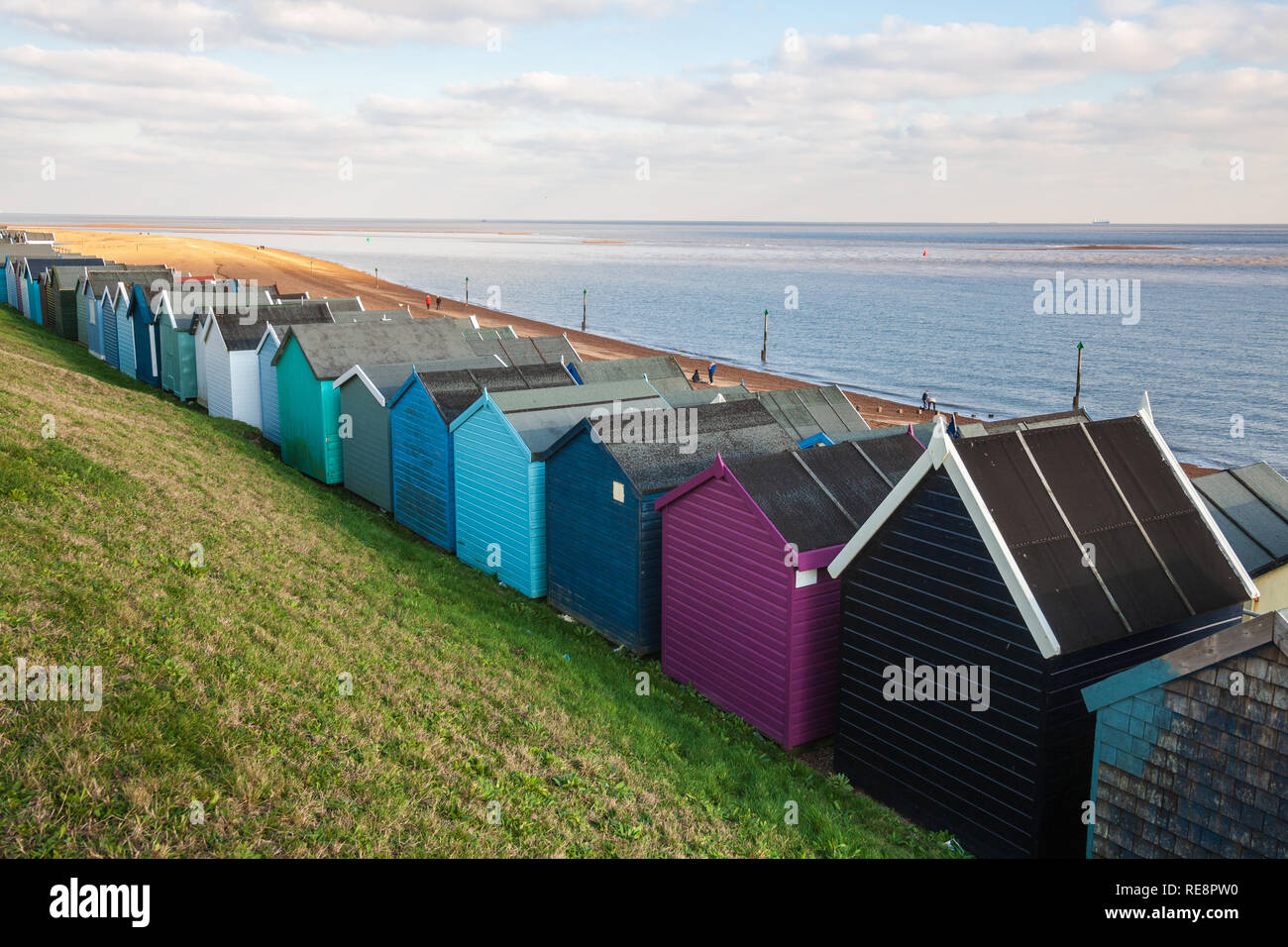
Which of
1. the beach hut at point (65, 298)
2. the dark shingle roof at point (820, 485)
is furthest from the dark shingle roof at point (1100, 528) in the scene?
the beach hut at point (65, 298)

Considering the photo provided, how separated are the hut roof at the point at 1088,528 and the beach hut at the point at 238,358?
23478 mm

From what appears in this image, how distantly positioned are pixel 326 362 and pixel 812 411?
12434mm

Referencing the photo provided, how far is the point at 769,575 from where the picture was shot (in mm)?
12508

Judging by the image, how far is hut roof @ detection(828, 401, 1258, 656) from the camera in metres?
9.75

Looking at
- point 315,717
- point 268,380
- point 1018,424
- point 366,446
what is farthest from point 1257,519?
point 268,380

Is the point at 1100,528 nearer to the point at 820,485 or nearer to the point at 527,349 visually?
the point at 820,485

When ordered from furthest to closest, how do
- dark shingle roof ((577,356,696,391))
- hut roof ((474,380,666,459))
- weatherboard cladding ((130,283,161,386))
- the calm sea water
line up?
the calm sea water < weatherboard cladding ((130,283,161,386)) < dark shingle roof ((577,356,696,391)) < hut roof ((474,380,666,459))

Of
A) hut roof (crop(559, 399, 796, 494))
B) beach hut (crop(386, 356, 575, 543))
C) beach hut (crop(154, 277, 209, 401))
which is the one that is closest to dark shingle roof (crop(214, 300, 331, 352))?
beach hut (crop(154, 277, 209, 401))

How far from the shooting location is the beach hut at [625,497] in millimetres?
15133

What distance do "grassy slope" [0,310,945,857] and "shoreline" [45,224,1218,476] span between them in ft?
100

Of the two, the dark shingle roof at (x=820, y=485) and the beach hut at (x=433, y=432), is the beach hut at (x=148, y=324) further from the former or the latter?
the dark shingle roof at (x=820, y=485)

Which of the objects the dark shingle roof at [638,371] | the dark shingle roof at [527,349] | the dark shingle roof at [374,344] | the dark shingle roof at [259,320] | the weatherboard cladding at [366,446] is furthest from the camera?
the dark shingle roof at [259,320]

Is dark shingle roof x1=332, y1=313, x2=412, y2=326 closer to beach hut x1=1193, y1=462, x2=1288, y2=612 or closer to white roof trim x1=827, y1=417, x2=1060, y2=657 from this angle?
white roof trim x1=827, y1=417, x2=1060, y2=657
